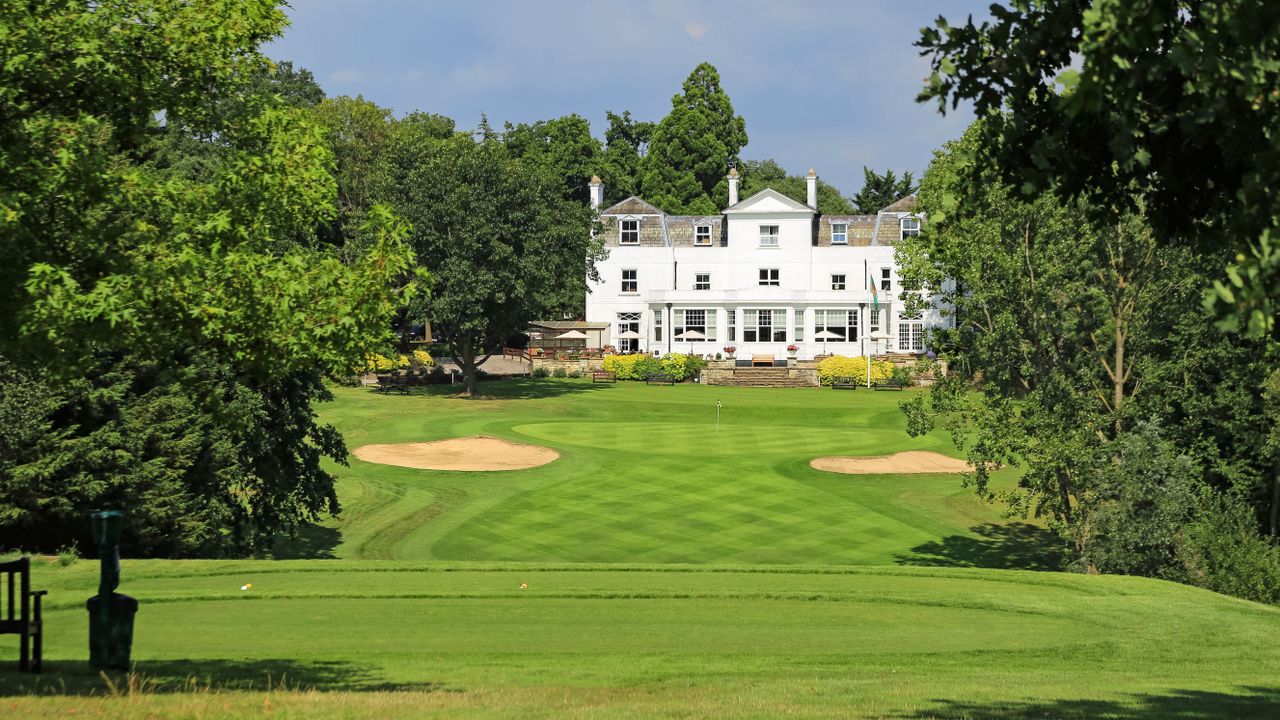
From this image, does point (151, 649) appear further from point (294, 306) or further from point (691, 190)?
point (691, 190)

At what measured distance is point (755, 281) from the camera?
287 feet

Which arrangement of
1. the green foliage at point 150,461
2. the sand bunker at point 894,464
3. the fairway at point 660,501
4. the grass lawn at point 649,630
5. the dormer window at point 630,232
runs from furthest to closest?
the dormer window at point 630,232 < the sand bunker at point 894,464 < the fairway at point 660,501 < the green foliage at point 150,461 < the grass lawn at point 649,630

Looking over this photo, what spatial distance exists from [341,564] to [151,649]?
7.60 m

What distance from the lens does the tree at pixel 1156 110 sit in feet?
24.2

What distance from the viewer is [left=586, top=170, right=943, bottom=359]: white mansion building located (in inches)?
3359

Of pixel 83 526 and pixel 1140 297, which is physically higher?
pixel 1140 297

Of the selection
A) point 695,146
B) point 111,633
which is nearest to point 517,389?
point 695,146

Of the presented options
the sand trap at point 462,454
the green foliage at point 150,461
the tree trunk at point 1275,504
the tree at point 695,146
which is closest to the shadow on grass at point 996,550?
the tree trunk at point 1275,504

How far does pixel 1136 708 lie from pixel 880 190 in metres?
106

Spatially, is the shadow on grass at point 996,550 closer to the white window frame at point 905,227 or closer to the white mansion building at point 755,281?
the white mansion building at point 755,281

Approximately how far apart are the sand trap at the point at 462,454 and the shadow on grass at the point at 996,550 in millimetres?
15725

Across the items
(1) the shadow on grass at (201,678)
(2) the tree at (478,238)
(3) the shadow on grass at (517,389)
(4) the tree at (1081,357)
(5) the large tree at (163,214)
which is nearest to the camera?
(1) the shadow on grass at (201,678)

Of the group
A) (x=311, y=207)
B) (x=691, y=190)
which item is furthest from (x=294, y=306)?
(x=691, y=190)

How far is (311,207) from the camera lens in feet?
52.7
